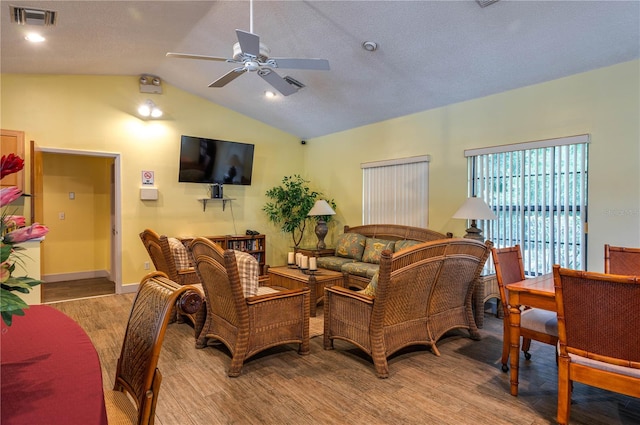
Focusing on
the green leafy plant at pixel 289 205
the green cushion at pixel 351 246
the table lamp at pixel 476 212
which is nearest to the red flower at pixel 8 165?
the table lamp at pixel 476 212

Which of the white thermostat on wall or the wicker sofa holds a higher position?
the white thermostat on wall

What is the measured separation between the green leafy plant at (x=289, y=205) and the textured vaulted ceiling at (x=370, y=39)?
213 cm

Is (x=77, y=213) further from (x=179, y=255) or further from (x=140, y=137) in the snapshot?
(x=179, y=255)

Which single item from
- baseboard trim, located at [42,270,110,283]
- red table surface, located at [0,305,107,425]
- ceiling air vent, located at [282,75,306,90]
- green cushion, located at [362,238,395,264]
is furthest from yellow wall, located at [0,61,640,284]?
red table surface, located at [0,305,107,425]

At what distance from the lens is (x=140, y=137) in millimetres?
5520

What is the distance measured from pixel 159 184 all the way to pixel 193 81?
1.72 m

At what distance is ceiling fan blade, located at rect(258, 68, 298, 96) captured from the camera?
10.2 ft

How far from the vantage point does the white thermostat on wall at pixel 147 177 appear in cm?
555

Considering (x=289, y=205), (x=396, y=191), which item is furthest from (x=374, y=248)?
(x=289, y=205)

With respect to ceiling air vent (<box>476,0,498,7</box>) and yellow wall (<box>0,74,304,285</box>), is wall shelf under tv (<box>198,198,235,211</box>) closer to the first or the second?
yellow wall (<box>0,74,304,285</box>)

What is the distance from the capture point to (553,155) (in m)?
3.95

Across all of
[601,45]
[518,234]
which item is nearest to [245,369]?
[518,234]

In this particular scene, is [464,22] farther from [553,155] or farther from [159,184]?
[159,184]

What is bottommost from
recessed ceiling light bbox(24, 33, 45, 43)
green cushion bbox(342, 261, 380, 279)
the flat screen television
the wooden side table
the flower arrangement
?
the wooden side table
